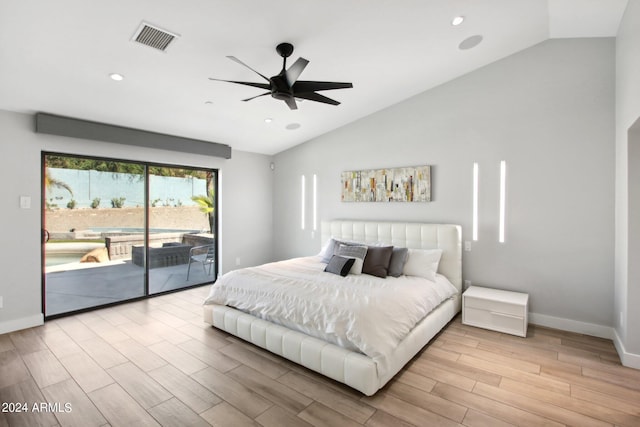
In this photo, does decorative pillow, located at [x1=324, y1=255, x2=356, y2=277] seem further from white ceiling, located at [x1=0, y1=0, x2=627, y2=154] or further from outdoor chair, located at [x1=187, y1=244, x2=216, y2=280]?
outdoor chair, located at [x1=187, y1=244, x2=216, y2=280]

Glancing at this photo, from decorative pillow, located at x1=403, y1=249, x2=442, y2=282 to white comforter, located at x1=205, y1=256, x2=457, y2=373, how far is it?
140 millimetres

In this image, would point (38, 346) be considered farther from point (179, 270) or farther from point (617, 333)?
point (617, 333)

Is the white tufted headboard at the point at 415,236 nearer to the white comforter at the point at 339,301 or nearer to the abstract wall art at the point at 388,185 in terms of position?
the white comforter at the point at 339,301

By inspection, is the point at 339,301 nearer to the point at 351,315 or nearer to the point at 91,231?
the point at 351,315

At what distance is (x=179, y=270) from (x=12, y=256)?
223 centimetres

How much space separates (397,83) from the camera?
4215 millimetres

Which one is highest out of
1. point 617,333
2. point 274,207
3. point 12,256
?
point 274,207

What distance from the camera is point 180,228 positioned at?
5348mm

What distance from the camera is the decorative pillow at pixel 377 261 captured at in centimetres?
375

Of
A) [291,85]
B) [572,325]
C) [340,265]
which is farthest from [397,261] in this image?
[291,85]

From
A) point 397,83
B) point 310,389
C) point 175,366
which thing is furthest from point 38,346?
point 397,83

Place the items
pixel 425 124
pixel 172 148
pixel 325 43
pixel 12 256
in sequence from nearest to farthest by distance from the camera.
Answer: pixel 325 43, pixel 12 256, pixel 425 124, pixel 172 148

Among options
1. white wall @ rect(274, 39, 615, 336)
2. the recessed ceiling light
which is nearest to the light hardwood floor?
white wall @ rect(274, 39, 615, 336)

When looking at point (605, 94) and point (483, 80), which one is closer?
point (605, 94)
